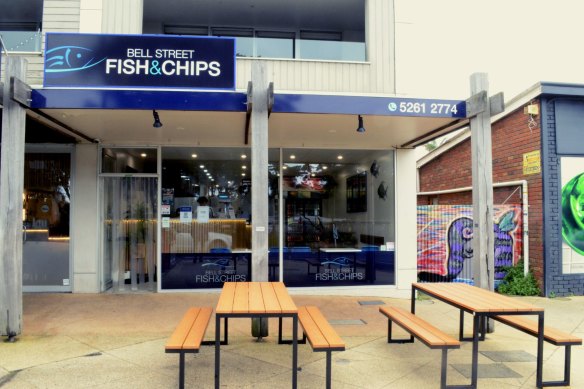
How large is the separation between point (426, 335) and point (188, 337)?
219 centimetres

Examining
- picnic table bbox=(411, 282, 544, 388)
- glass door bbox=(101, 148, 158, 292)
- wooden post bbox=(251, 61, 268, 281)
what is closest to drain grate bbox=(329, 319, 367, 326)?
picnic table bbox=(411, 282, 544, 388)

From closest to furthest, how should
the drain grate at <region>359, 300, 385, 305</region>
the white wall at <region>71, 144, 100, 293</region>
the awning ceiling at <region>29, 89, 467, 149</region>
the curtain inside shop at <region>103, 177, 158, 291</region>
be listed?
the awning ceiling at <region>29, 89, 467, 149</region> → the drain grate at <region>359, 300, 385, 305</region> → the white wall at <region>71, 144, 100, 293</region> → the curtain inside shop at <region>103, 177, 158, 291</region>

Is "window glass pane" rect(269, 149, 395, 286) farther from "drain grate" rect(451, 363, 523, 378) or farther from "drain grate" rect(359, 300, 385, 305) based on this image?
"drain grate" rect(451, 363, 523, 378)

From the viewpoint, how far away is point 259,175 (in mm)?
5590

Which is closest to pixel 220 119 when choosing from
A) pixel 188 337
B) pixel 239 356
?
pixel 239 356

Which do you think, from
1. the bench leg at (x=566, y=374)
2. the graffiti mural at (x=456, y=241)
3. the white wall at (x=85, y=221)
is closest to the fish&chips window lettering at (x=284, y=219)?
the white wall at (x=85, y=221)

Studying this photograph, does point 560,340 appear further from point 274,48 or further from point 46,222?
point 46,222

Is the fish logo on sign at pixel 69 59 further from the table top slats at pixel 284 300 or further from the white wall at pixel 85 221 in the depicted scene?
the table top slats at pixel 284 300

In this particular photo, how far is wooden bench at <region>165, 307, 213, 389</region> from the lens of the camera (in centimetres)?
385

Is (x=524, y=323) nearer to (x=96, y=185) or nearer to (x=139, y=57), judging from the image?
(x=139, y=57)

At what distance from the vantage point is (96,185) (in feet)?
Answer: 27.5

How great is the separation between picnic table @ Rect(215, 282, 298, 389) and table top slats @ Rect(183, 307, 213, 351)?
0.63ft

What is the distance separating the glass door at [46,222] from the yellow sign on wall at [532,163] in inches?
350

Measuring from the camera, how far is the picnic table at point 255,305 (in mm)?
3971
